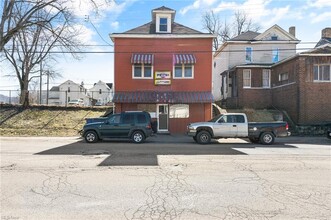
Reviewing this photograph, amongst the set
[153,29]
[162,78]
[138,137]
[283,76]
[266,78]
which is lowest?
[138,137]

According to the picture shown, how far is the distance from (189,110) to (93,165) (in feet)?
50.5

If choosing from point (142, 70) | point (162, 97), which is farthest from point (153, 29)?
point (162, 97)

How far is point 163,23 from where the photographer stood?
25.1m

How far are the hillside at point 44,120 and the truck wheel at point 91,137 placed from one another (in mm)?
6001

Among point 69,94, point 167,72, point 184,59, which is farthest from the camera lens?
point 69,94

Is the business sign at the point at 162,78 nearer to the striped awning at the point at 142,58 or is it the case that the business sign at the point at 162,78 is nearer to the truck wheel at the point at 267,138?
the striped awning at the point at 142,58

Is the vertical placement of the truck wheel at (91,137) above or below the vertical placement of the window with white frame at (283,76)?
below

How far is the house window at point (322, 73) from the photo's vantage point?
2416 cm

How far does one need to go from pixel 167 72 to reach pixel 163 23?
4.36 m

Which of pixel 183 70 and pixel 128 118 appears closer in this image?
pixel 128 118

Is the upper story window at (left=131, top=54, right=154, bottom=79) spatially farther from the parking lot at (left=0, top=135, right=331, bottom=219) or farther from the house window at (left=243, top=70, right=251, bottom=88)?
the parking lot at (left=0, top=135, right=331, bottom=219)

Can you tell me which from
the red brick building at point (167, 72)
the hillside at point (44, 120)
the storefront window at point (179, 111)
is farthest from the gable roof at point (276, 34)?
the hillside at point (44, 120)

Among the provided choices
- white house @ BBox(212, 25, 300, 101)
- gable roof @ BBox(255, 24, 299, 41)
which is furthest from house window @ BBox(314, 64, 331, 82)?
gable roof @ BBox(255, 24, 299, 41)

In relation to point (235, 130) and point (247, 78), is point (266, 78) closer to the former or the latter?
point (247, 78)
